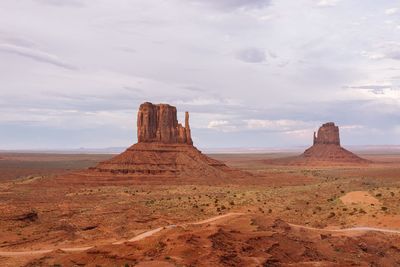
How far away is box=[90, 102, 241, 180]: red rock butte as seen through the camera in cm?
11144

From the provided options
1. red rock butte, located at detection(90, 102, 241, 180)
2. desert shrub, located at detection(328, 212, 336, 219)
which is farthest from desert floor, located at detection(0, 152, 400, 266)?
red rock butte, located at detection(90, 102, 241, 180)

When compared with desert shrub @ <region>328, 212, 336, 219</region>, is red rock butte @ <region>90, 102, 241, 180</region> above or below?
above

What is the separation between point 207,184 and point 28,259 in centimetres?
6868

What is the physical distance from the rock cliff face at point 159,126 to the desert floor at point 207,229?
4339 centimetres

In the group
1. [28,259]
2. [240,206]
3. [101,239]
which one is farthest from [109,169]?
[28,259]

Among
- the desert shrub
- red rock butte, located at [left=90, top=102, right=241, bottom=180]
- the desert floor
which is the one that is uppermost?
→ red rock butte, located at [left=90, top=102, right=241, bottom=180]

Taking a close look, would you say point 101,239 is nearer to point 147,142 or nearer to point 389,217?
point 389,217

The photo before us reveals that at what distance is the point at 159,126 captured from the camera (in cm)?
12400

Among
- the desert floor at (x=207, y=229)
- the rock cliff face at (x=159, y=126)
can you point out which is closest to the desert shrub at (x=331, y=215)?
the desert floor at (x=207, y=229)

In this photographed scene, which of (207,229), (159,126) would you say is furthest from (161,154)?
(207,229)

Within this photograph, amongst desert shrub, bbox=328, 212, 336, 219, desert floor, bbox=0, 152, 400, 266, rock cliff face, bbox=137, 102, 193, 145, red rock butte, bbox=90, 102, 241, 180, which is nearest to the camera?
desert floor, bbox=0, 152, 400, 266

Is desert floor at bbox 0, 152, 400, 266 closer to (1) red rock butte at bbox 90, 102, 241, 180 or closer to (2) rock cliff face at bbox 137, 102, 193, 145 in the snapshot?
(1) red rock butte at bbox 90, 102, 241, 180

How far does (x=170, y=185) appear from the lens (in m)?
98.7

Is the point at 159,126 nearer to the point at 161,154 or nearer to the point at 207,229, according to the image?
the point at 161,154
